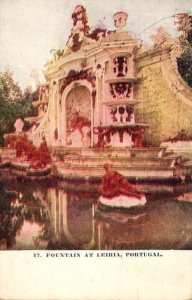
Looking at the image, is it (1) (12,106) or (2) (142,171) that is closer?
(2) (142,171)

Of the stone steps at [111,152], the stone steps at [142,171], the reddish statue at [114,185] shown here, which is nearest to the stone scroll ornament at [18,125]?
the stone steps at [111,152]

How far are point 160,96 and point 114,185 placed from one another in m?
0.89

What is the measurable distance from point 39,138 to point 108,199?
0.85 metres

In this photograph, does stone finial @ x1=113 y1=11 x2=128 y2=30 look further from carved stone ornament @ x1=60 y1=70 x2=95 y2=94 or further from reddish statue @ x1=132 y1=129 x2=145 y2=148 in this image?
reddish statue @ x1=132 y1=129 x2=145 y2=148

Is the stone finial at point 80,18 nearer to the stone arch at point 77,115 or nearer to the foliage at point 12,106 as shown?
the stone arch at point 77,115

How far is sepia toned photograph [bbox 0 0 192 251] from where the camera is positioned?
10.8ft

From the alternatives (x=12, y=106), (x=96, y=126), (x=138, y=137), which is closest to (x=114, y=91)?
(x=96, y=126)

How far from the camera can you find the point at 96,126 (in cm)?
342

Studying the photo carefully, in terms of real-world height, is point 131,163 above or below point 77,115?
below

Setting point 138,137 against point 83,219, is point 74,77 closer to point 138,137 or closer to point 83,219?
point 138,137

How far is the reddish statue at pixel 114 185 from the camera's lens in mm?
3299

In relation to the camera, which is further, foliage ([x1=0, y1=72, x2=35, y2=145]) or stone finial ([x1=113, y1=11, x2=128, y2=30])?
foliage ([x1=0, y1=72, x2=35, y2=145])

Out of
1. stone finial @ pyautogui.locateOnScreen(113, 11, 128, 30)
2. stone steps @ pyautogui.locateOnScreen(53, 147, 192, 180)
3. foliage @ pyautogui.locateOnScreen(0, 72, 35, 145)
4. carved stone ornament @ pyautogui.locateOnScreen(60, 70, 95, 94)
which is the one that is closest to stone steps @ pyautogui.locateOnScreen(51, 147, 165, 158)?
stone steps @ pyautogui.locateOnScreen(53, 147, 192, 180)

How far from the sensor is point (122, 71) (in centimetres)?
338
